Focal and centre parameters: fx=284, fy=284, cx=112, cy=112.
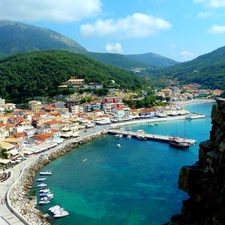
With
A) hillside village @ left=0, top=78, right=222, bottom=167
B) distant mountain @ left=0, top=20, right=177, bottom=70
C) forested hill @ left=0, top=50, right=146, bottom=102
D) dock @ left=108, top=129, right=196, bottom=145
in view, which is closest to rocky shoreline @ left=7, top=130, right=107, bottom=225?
hillside village @ left=0, top=78, right=222, bottom=167

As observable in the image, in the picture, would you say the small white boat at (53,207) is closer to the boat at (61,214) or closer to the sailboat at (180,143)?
the boat at (61,214)

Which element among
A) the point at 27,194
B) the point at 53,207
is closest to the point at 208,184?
the point at 53,207

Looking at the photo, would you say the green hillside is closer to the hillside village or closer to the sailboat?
the hillside village

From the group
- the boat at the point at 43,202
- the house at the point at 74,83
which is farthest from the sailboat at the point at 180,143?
the house at the point at 74,83

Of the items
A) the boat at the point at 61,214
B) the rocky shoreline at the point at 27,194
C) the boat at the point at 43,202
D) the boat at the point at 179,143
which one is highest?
the boat at the point at 179,143

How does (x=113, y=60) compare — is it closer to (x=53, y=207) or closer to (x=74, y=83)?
Answer: (x=74, y=83)
